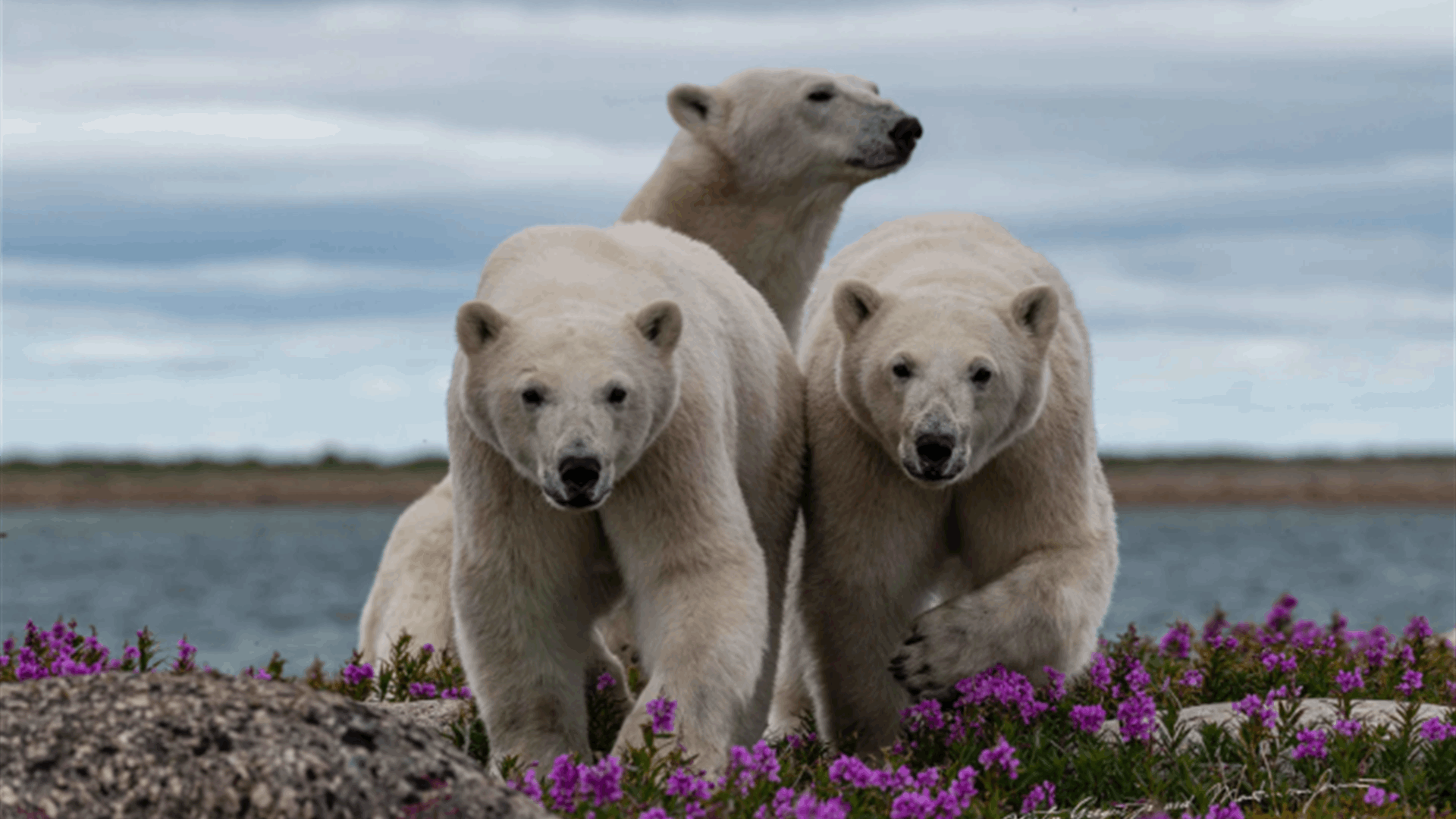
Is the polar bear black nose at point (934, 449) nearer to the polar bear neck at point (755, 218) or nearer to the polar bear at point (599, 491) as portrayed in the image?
the polar bear at point (599, 491)

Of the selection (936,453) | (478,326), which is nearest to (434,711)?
(478,326)

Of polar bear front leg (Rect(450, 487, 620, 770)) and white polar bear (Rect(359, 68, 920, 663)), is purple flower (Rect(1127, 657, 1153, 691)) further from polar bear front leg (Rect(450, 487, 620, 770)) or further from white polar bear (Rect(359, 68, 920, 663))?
white polar bear (Rect(359, 68, 920, 663))

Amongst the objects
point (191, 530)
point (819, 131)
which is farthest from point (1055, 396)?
point (191, 530)

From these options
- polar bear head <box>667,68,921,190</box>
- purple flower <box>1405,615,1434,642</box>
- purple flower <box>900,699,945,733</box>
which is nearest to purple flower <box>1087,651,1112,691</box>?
purple flower <box>900,699,945,733</box>

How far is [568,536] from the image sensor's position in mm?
6102

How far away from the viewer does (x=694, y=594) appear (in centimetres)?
583

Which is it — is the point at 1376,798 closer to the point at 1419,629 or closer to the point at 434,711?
the point at 1419,629

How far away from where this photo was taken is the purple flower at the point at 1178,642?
9.03m

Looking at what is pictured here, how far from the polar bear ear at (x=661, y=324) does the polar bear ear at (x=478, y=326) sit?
0.46 m

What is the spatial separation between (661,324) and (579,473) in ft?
2.41

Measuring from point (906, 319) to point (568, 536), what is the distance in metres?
1.51

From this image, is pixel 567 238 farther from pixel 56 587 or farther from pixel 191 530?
pixel 191 530

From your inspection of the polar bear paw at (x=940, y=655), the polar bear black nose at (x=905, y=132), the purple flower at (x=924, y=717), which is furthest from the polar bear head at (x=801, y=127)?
the purple flower at (x=924, y=717)

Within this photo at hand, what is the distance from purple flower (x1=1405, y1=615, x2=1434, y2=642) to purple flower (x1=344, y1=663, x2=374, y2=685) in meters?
4.74
